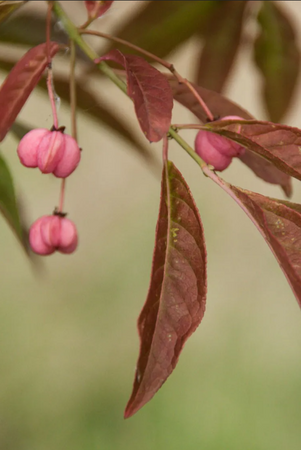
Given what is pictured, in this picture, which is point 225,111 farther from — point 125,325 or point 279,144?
point 125,325

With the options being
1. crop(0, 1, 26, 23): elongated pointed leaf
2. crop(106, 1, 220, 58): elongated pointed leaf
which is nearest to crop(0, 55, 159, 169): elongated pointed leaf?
crop(106, 1, 220, 58): elongated pointed leaf

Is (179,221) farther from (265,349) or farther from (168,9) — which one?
(265,349)

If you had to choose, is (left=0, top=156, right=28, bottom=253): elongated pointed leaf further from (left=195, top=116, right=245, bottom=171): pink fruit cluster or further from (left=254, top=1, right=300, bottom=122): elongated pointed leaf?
(left=254, top=1, right=300, bottom=122): elongated pointed leaf

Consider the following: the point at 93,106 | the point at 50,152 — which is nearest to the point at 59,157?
the point at 50,152

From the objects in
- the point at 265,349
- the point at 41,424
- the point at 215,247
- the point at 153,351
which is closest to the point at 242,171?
the point at 215,247

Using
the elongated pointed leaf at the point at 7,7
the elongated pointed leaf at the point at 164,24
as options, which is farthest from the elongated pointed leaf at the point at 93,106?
the elongated pointed leaf at the point at 7,7
